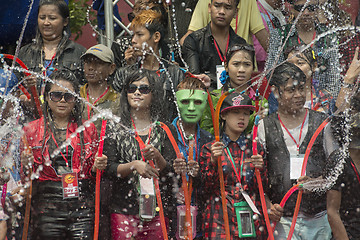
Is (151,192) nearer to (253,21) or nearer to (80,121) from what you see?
(80,121)

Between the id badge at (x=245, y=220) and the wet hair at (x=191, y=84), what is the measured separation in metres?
1.22

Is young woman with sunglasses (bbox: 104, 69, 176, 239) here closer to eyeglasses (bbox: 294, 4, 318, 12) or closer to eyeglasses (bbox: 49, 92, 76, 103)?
eyeglasses (bbox: 49, 92, 76, 103)

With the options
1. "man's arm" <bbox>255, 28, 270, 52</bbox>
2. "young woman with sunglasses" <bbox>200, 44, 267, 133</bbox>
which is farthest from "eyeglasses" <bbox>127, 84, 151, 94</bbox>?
"man's arm" <bbox>255, 28, 270, 52</bbox>

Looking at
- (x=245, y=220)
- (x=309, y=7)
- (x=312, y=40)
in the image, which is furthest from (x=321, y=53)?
(x=245, y=220)

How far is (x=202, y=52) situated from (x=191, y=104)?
1.33 metres

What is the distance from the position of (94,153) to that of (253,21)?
10.0 ft

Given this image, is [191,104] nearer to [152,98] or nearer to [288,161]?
[152,98]

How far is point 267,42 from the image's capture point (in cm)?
764

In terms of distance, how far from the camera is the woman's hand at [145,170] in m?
5.38

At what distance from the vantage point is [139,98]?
19.2ft

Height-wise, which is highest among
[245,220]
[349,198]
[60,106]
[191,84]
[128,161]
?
[191,84]

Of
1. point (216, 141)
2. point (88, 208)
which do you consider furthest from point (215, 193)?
point (88, 208)

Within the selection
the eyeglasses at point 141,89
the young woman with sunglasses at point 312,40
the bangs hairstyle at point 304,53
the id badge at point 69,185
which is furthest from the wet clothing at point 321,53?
the id badge at point 69,185

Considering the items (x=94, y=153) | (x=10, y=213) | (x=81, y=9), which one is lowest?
(x=10, y=213)
